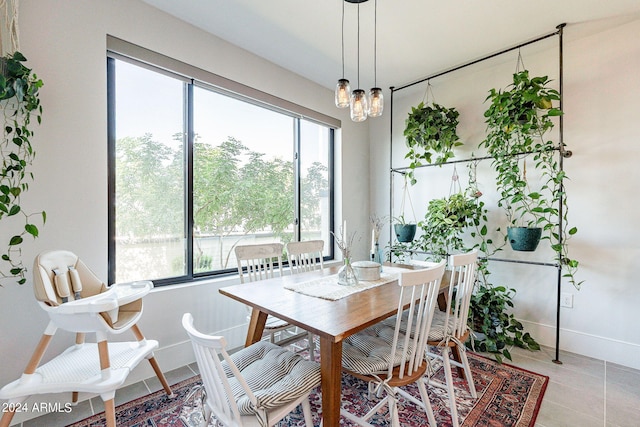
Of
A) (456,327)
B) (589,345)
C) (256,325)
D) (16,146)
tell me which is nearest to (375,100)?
(456,327)

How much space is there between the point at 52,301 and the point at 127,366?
1.58 ft

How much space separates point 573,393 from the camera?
6.17ft

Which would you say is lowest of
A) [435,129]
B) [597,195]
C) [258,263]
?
[258,263]

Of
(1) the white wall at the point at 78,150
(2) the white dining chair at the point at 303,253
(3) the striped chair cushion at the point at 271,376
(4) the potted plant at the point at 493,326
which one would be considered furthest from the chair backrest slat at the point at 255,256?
(4) the potted plant at the point at 493,326

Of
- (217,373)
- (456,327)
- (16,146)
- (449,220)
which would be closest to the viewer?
(217,373)

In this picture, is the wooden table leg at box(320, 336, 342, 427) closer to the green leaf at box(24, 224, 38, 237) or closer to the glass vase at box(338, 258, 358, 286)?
the glass vase at box(338, 258, 358, 286)

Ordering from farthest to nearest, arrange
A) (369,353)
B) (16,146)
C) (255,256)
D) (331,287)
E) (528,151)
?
(528,151), (255,256), (331,287), (16,146), (369,353)

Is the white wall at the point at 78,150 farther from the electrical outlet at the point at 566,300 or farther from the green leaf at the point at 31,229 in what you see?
the electrical outlet at the point at 566,300

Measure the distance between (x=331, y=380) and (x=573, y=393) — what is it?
180cm

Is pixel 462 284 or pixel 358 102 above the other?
pixel 358 102

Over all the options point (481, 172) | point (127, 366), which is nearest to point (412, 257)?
point (481, 172)

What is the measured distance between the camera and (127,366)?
58.8 inches

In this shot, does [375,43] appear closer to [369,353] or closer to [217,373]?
[369,353]

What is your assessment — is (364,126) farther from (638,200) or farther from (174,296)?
(174,296)
